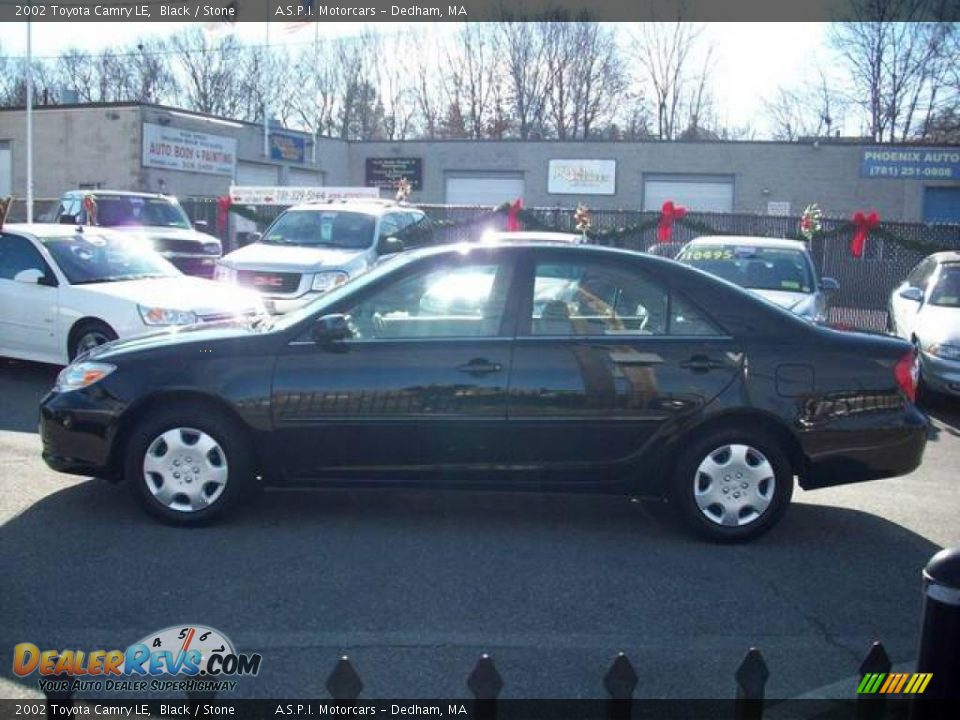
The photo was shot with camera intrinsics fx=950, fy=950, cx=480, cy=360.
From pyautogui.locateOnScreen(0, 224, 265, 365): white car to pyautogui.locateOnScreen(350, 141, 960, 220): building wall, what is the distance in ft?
99.1

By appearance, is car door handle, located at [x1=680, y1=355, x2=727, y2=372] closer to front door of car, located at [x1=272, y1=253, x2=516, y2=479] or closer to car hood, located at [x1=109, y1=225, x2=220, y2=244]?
front door of car, located at [x1=272, y1=253, x2=516, y2=479]

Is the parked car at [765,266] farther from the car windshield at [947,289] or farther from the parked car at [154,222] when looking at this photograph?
the parked car at [154,222]

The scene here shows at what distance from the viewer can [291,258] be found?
11953 millimetres

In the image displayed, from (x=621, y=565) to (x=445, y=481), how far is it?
1.06 m

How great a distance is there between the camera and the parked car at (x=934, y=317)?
925 cm

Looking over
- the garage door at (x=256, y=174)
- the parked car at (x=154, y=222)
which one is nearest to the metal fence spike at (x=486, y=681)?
the parked car at (x=154, y=222)

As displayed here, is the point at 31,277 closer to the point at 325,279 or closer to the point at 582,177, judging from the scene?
the point at 325,279

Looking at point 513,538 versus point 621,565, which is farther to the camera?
point 513,538

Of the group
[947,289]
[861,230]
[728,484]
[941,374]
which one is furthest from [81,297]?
[861,230]

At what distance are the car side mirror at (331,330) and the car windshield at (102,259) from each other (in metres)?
5.36

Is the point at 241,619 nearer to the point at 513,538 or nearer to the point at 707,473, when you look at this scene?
the point at 513,538

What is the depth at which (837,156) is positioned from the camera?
3669 cm

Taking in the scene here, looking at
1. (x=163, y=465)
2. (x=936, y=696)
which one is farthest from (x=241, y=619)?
(x=936, y=696)

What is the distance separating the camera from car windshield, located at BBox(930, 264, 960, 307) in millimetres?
10227
